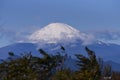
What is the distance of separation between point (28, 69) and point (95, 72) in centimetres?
1086

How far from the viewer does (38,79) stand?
4638cm

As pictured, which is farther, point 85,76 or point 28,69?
point 28,69

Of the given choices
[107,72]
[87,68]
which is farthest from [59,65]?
[87,68]

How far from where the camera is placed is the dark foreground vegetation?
41219mm

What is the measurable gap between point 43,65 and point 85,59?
7351 millimetres

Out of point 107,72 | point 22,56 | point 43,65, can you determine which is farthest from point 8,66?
point 107,72

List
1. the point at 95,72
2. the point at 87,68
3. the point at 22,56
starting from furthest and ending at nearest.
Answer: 1. the point at 22,56
2. the point at 87,68
3. the point at 95,72

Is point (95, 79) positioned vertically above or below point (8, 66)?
below

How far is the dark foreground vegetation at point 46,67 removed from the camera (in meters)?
41.2

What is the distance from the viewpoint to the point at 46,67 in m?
47.4

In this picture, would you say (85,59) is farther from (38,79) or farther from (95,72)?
(38,79)

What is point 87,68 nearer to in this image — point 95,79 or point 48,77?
point 95,79

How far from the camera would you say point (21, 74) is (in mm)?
47812

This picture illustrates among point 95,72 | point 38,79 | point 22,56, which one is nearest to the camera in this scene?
point 95,72
